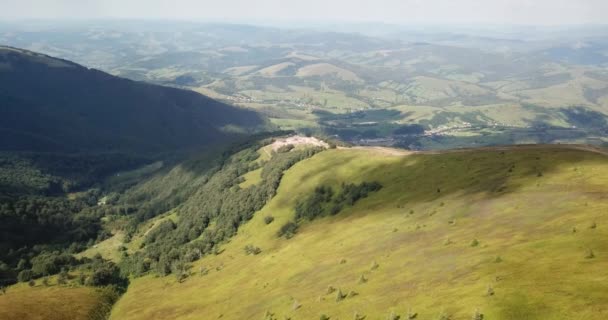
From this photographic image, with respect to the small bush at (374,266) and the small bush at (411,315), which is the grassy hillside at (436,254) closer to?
the small bush at (374,266)

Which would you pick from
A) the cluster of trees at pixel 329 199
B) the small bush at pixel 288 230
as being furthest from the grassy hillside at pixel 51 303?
the cluster of trees at pixel 329 199

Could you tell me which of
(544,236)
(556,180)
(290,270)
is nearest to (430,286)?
(544,236)

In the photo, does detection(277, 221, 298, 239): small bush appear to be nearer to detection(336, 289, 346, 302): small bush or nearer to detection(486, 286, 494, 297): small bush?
detection(336, 289, 346, 302): small bush

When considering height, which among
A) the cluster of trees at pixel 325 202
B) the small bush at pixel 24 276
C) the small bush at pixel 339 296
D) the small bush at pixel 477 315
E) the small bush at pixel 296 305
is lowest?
the small bush at pixel 24 276

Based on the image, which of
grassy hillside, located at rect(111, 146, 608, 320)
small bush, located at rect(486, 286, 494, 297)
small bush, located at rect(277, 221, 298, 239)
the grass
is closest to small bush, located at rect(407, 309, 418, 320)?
grassy hillside, located at rect(111, 146, 608, 320)

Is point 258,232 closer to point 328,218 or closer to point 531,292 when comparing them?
point 328,218

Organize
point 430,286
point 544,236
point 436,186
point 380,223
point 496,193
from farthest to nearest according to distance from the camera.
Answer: point 436,186
point 380,223
point 496,193
point 544,236
point 430,286
